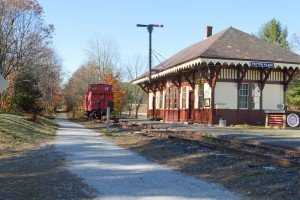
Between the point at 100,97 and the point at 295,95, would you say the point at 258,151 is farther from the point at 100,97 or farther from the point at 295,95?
the point at 295,95

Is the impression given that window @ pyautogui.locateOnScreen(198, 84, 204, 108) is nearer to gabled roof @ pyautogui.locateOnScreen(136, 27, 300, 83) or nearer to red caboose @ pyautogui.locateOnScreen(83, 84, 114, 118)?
gabled roof @ pyautogui.locateOnScreen(136, 27, 300, 83)

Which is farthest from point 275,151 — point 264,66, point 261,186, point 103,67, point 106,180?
point 103,67

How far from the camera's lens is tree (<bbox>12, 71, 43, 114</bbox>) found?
43.7m

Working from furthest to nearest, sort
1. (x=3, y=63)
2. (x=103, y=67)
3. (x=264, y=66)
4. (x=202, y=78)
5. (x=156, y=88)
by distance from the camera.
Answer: (x=103, y=67) < (x=156, y=88) < (x=3, y=63) < (x=202, y=78) < (x=264, y=66)

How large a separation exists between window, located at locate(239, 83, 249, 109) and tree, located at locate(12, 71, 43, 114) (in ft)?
73.1

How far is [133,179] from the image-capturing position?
381 inches

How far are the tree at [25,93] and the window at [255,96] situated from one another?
22837 millimetres

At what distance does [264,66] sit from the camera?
28.4 m

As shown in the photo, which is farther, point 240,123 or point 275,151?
point 240,123

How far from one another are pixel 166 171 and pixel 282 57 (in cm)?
2127

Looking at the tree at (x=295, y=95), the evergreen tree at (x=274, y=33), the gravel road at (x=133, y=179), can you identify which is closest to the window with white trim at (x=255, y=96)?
the gravel road at (x=133, y=179)

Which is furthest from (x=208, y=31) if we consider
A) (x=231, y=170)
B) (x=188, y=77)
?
(x=231, y=170)

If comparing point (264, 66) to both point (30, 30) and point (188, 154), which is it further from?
→ point (30, 30)

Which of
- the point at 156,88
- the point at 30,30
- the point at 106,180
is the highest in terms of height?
the point at 30,30
